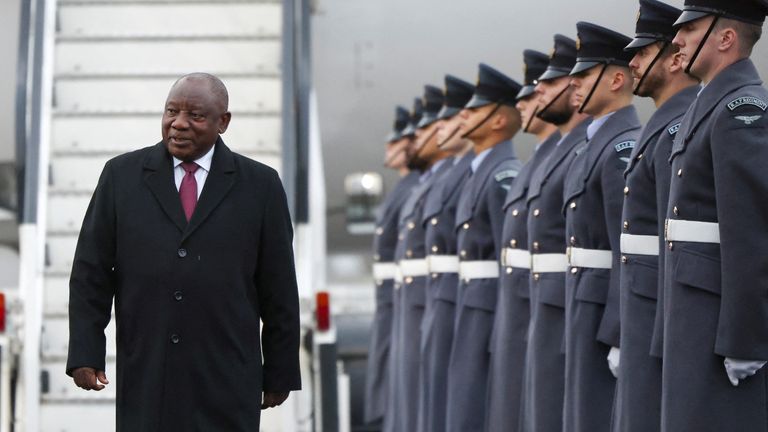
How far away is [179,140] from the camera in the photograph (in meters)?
3.90

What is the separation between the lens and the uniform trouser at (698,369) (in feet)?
12.0

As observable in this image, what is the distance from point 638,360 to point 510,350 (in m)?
1.42

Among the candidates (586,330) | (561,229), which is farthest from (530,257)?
(586,330)

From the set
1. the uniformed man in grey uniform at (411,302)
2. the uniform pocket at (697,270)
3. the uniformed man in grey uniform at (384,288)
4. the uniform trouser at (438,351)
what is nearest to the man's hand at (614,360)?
the uniform pocket at (697,270)

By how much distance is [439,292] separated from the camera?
6629 millimetres

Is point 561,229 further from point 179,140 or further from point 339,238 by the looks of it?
point 339,238

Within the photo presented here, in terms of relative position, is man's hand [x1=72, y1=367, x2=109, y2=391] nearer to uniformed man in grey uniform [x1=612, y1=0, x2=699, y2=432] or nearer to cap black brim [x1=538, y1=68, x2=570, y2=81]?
uniformed man in grey uniform [x1=612, y1=0, x2=699, y2=432]

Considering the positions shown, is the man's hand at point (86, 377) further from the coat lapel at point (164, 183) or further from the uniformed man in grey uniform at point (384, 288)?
the uniformed man in grey uniform at point (384, 288)

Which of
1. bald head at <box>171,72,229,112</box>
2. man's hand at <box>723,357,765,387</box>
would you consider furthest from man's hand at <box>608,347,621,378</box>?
bald head at <box>171,72,229,112</box>

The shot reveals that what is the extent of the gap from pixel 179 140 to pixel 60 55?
12.2 ft

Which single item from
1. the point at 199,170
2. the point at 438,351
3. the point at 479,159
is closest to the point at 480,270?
the point at 479,159

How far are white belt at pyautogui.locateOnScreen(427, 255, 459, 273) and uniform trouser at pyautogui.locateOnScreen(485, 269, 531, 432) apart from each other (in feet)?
2.86

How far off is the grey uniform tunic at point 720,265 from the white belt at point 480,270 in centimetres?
217

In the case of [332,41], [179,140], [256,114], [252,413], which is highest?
[332,41]
